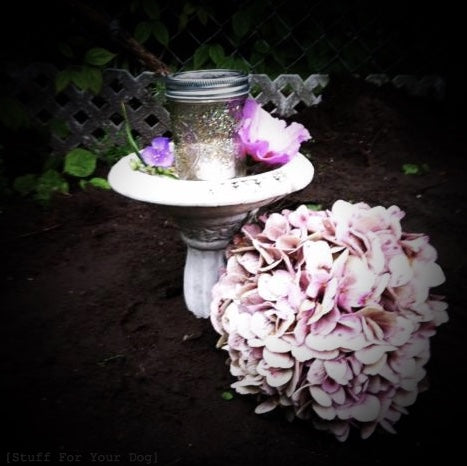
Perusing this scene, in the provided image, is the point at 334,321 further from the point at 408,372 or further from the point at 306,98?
the point at 306,98

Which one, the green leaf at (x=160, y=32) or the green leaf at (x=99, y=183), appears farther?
the green leaf at (x=160, y=32)

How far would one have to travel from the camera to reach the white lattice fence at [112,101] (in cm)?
347

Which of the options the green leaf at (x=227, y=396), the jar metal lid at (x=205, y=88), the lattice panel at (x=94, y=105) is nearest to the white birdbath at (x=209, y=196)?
the jar metal lid at (x=205, y=88)

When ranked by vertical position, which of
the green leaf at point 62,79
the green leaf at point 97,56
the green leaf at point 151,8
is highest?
the green leaf at point 151,8

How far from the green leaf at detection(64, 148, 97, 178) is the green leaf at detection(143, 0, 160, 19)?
112 cm

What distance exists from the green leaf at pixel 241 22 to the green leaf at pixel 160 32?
0.55 m

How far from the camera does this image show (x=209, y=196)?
1511 millimetres

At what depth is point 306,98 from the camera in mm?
3848

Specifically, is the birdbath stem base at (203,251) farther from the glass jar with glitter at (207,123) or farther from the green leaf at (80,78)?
the green leaf at (80,78)

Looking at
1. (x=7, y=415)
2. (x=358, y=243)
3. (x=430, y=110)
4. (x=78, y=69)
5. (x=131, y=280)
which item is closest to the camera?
(x=358, y=243)

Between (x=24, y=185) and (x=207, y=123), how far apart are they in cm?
198

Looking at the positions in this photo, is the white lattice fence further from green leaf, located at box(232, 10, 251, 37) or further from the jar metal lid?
the jar metal lid

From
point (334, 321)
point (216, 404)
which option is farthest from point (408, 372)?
point (216, 404)

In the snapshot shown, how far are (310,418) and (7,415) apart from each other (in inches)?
41.0
